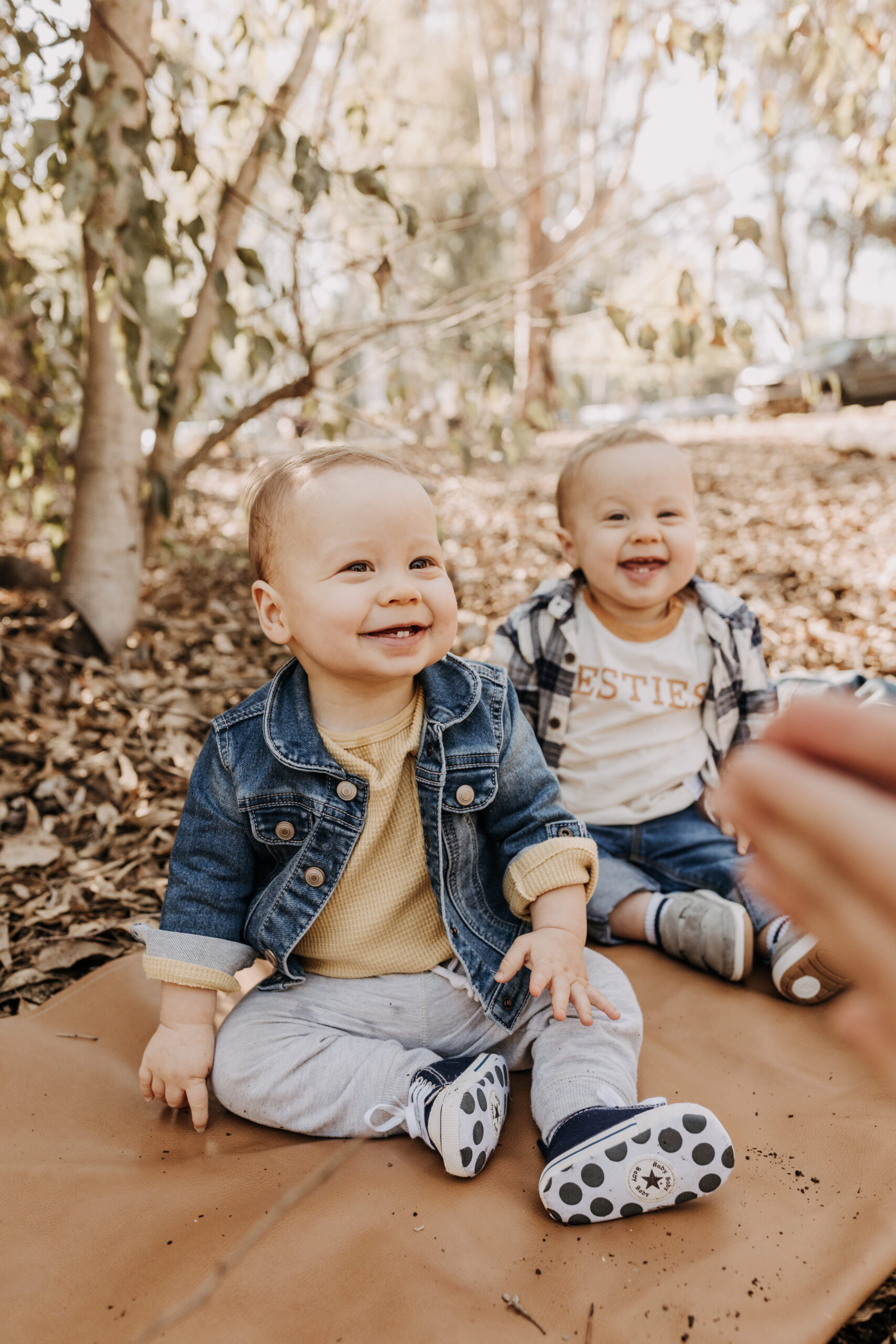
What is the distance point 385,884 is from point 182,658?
246 cm

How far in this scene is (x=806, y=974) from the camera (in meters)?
2.05

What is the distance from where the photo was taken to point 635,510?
2535mm

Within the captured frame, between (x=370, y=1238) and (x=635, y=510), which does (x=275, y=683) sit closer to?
(x=370, y=1238)

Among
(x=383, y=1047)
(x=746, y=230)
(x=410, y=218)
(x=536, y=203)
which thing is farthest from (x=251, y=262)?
(x=536, y=203)

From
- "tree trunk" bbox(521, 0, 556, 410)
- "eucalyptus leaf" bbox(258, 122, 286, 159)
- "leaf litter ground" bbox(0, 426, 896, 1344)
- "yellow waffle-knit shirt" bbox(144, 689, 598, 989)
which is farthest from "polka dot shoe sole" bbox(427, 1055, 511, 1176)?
"tree trunk" bbox(521, 0, 556, 410)

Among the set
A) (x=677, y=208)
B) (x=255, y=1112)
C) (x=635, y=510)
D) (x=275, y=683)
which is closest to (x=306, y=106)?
(x=677, y=208)

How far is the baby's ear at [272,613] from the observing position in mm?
1833

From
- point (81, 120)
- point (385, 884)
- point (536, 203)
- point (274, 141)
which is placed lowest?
point (385, 884)

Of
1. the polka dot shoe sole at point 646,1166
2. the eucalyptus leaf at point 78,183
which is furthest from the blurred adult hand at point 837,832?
the eucalyptus leaf at point 78,183

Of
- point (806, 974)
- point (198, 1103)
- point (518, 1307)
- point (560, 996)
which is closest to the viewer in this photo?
point (518, 1307)

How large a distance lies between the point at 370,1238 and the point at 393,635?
0.97 m

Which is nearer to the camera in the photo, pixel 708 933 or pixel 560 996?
pixel 560 996

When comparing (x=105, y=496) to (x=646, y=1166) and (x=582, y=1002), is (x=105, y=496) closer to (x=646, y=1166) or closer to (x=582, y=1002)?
(x=582, y=1002)

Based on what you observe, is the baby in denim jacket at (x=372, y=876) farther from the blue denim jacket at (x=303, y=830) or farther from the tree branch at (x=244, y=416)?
the tree branch at (x=244, y=416)
